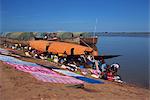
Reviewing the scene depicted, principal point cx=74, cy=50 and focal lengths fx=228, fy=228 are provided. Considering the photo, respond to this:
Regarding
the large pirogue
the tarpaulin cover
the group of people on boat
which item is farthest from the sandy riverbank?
the tarpaulin cover

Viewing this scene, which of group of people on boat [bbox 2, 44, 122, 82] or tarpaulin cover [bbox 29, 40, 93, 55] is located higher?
tarpaulin cover [bbox 29, 40, 93, 55]

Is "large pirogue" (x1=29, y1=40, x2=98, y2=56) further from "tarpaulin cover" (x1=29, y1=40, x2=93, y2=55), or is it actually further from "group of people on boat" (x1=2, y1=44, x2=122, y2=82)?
"group of people on boat" (x1=2, y1=44, x2=122, y2=82)

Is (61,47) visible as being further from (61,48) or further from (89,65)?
(89,65)

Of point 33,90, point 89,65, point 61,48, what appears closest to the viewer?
point 33,90

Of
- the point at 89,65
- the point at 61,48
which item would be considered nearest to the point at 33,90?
the point at 89,65

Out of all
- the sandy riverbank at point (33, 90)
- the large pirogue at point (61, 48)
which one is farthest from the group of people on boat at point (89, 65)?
the sandy riverbank at point (33, 90)

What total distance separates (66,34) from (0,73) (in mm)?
31398

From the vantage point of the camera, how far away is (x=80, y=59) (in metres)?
17.2

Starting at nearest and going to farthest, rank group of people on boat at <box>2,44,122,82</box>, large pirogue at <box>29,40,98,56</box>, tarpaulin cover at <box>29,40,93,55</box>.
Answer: group of people on boat at <box>2,44,122,82</box>
large pirogue at <box>29,40,98,56</box>
tarpaulin cover at <box>29,40,93,55</box>

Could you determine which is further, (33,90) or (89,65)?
(89,65)

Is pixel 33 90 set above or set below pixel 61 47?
below

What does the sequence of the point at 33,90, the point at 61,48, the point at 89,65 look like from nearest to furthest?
the point at 33,90, the point at 89,65, the point at 61,48

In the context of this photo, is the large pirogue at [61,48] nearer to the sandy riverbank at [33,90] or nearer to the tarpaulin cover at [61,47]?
the tarpaulin cover at [61,47]

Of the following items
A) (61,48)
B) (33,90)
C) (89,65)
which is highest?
(61,48)
